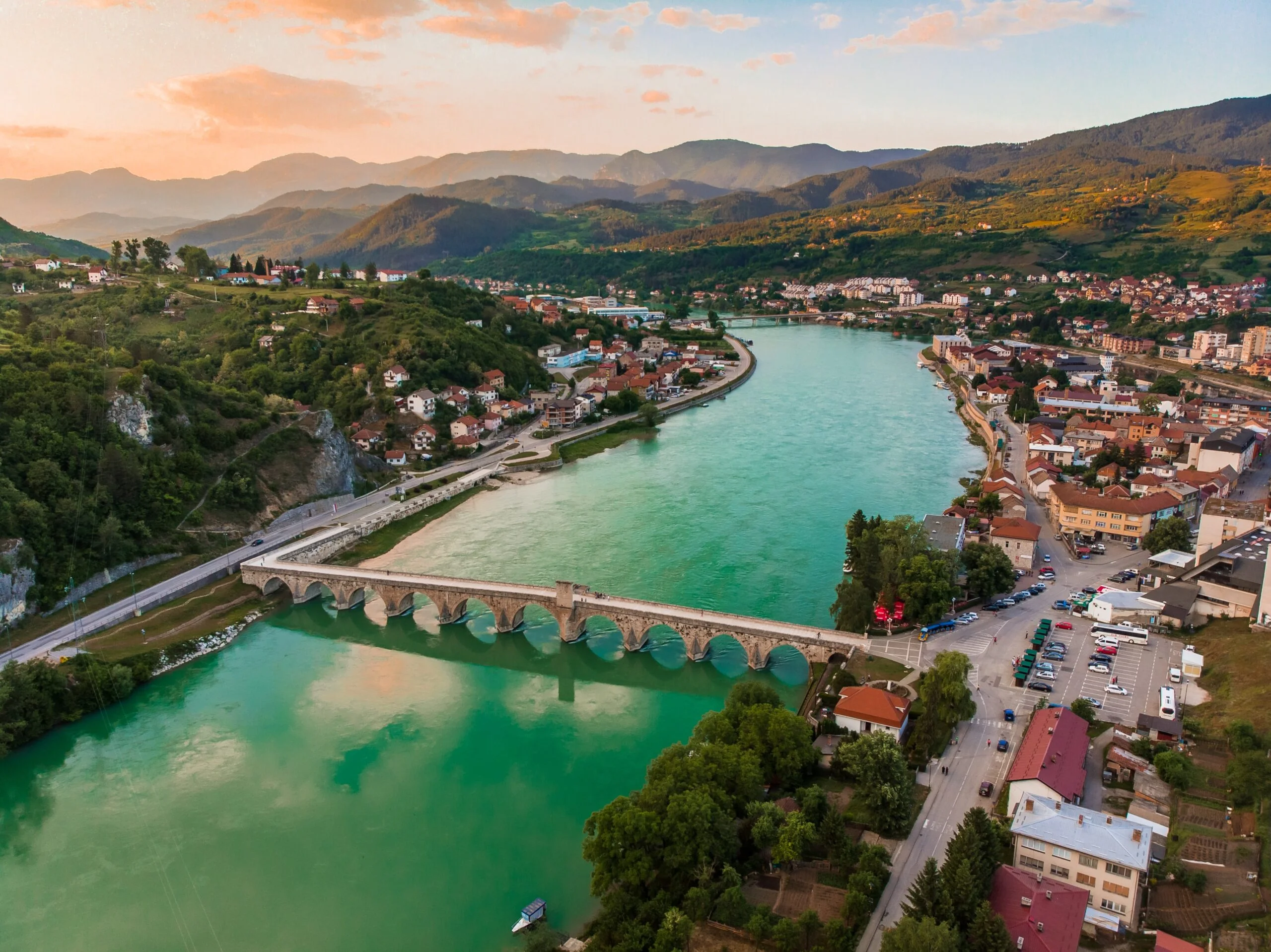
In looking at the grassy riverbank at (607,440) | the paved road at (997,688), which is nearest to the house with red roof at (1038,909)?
the paved road at (997,688)

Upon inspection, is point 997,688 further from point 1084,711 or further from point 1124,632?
point 1124,632

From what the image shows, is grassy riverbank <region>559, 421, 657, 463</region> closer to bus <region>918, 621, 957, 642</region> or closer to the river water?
the river water

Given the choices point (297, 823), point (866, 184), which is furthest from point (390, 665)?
point (866, 184)

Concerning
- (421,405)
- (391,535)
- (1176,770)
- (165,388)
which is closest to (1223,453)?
(1176,770)

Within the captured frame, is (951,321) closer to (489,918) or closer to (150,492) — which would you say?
(150,492)

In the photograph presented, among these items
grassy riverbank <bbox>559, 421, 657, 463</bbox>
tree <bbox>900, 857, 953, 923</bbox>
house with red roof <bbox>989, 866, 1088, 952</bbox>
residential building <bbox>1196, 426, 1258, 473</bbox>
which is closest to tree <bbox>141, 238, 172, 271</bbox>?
grassy riverbank <bbox>559, 421, 657, 463</bbox>
